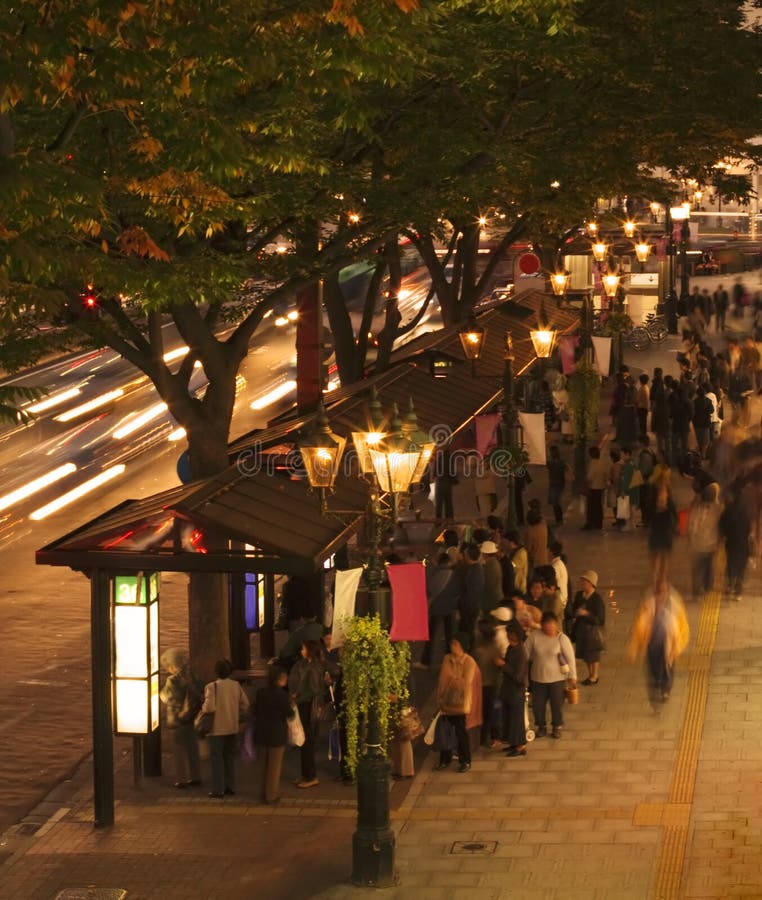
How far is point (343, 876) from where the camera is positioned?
48.4 ft

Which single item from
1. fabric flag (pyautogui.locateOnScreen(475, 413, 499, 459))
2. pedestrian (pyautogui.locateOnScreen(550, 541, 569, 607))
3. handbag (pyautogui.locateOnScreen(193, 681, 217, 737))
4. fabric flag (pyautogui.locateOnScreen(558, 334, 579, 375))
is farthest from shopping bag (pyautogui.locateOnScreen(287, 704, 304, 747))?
fabric flag (pyautogui.locateOnScreen(558, 334, 579, 375))

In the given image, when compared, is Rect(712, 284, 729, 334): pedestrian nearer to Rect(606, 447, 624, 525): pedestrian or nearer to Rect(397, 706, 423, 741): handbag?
Rect(606, 447, 624, 525): pedestrian

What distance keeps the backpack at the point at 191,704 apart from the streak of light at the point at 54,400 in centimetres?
2837

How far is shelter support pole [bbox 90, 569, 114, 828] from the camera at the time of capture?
16.5 m

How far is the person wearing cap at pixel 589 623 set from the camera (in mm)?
19484

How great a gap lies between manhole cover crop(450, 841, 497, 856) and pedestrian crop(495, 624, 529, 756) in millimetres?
2560

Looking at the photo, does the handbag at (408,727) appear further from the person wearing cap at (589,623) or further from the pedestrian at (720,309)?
the pedestrian at (720,309)

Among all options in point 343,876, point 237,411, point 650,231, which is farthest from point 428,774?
point 650,231

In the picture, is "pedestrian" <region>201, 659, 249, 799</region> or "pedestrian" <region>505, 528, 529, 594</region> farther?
"pedestrian" <region>505, 528, 529, 594</region>

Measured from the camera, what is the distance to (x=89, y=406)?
45969 mm

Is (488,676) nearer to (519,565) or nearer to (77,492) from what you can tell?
(519,565)

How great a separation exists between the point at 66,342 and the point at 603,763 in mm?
7802

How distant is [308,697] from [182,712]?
51.1 inches

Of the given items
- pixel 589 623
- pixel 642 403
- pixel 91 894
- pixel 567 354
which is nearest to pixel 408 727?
pixel 589 623
